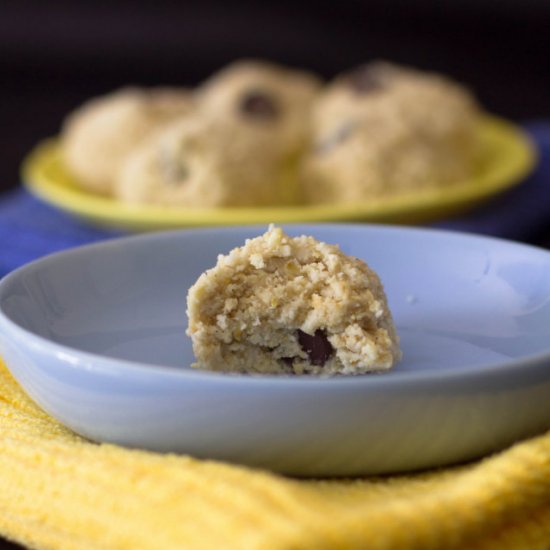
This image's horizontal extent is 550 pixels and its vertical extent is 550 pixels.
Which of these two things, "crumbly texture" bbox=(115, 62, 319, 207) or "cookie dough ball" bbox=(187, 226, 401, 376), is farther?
"crumbly texture" bbox=(115, 62, 319, 207)

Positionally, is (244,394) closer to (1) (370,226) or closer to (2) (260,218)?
(1) (370,226)

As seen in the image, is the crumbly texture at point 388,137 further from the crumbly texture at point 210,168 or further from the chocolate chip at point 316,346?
the chocolate chip at point 316,346

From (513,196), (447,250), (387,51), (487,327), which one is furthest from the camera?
(387,51)

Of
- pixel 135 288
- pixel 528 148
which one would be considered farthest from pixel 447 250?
pixel 528 148

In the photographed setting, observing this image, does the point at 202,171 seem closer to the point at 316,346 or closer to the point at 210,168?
the point at 210,168

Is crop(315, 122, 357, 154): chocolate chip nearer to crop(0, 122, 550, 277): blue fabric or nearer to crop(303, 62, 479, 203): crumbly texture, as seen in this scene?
crop(303, 62, 479, 203): crumbly texture

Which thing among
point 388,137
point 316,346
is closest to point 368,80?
point 388,137

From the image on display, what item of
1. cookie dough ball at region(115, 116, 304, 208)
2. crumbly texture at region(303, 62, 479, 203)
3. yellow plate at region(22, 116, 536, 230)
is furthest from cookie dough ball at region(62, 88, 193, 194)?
crumbly texture at region(303, 62, 479, 203)
